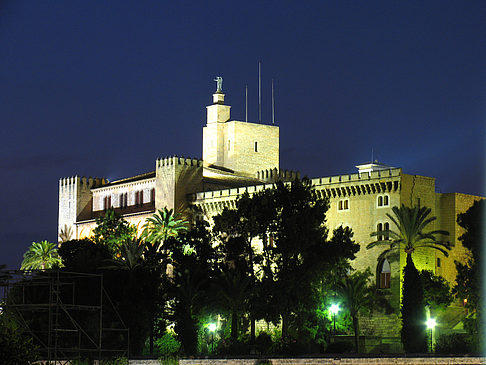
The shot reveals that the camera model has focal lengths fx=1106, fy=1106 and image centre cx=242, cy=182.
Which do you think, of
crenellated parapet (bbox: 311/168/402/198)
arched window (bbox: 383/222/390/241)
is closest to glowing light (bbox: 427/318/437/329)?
arched window (bbox: 383/222/390/241)

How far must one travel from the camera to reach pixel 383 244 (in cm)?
5566

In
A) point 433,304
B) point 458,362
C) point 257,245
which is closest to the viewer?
point 458,362

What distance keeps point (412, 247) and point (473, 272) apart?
501 cm

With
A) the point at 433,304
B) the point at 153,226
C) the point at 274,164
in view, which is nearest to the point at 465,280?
the point at 433,304

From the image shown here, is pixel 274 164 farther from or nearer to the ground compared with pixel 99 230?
farther from the ground

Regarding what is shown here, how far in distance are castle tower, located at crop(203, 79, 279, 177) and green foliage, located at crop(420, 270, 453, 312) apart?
2249 centimetres

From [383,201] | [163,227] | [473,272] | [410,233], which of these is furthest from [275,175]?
[473,272]

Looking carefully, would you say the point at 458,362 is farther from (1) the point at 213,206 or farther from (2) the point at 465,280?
(1) the point at 213,206

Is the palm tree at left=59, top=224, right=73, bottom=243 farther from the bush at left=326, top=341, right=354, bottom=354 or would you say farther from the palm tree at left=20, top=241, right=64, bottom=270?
the bush at left=326, top=341, right=354, bottom=354

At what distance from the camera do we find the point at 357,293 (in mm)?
55062

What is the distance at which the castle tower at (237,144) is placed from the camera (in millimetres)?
75062

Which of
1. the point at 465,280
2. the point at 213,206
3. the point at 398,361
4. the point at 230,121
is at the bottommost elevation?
the point at 398,361

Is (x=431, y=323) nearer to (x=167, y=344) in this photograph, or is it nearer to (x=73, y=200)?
(x=167, y=344)

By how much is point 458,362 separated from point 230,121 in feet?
135
